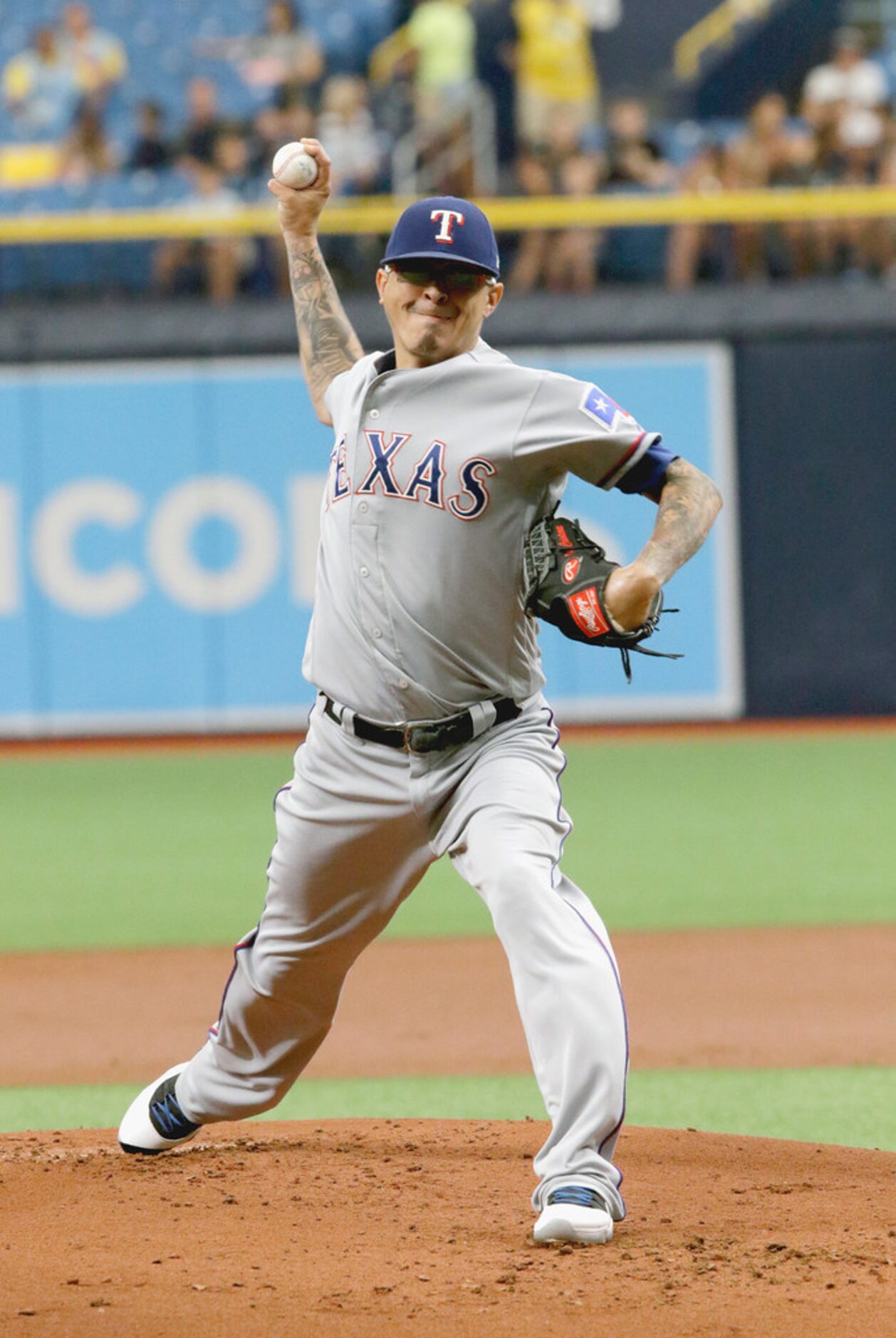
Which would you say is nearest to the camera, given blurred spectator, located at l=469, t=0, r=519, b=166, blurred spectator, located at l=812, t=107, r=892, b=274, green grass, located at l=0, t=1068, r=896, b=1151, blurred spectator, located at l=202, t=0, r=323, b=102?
green grass, located at l=0, t=1068, r=896, b=1151

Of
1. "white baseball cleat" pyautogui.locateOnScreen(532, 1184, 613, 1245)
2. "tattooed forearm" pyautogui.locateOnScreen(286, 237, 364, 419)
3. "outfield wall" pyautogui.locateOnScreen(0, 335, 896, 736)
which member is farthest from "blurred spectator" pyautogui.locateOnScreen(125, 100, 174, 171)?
"white baseball cleat" pyautogui.locateOnScreen(532, 1184, 613, 1245)

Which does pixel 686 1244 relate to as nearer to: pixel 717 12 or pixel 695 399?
pixel 695 399

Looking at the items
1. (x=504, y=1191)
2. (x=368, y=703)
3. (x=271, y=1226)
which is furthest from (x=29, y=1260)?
(x=368, y=703)

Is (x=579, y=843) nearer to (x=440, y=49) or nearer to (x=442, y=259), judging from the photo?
(x=442, y=259)

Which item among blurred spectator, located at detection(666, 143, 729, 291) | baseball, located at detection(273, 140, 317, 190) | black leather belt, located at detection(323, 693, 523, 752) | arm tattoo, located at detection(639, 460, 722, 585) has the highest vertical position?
blurred spectator, located at detection(666, 143, 729, 291)

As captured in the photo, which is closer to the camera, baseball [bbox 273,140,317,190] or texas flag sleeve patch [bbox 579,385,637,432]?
texas flag sleeve patch [bbox 579,385,637,432]

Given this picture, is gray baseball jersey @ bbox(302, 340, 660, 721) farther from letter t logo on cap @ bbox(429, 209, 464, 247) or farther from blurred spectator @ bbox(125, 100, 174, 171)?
blurred spectator @ bbox(125, 100, 174, 171)

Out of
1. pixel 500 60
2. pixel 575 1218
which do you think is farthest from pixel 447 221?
pixel 500 60
